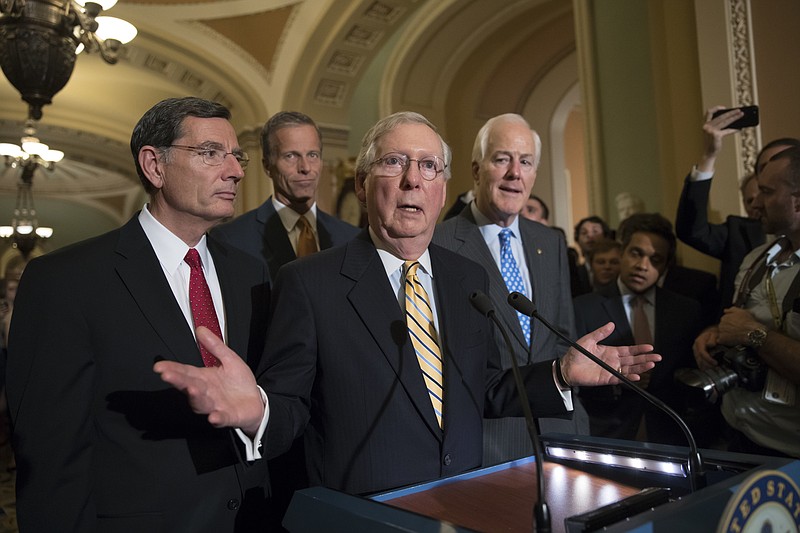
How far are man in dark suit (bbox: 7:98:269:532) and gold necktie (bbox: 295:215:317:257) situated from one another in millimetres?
875

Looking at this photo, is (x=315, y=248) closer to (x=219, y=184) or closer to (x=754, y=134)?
(x=219, y=184)

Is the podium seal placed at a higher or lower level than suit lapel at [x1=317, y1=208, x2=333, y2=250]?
lower

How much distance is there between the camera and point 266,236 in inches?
97.2

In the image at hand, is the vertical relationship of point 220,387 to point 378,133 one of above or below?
below

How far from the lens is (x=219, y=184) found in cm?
159

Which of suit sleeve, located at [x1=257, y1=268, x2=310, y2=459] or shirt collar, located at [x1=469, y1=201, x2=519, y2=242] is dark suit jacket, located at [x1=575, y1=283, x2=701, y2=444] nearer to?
shirt collar, located at [x1=469, y1=201, x2=519, y2=242]

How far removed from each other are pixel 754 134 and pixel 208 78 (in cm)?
775

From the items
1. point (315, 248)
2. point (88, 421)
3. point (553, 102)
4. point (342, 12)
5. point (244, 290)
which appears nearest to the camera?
point (88, 421)

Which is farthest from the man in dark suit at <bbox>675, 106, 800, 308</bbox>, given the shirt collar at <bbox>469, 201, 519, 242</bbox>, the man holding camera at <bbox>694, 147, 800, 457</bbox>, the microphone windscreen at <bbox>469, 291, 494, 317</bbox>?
the microphone windscreen at <bbox>469, 291, 494, 317</bbox>

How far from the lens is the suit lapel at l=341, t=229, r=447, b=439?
143cm

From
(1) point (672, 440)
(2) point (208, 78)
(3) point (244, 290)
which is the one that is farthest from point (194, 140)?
(2) point (208, 78)

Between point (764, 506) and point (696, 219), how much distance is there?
1.99 meters

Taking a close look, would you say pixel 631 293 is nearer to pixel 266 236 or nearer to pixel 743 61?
pixel 266 236

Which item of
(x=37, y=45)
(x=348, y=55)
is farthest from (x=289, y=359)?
(x=348, y=55)
